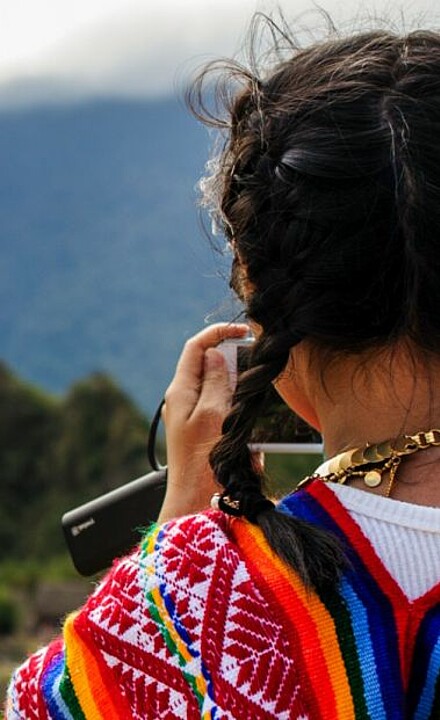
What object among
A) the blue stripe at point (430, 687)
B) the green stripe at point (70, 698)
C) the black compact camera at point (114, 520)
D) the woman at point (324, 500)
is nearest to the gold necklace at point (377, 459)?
the woman at point (324, 500)

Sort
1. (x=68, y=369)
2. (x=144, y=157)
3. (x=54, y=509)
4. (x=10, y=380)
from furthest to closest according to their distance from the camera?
(x=144, y=157)
(x=68, y=369)
(x=10, y=380)
(x=54, y=509)

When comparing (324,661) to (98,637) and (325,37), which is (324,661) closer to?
(98,637)

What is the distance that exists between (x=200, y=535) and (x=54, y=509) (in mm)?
6794

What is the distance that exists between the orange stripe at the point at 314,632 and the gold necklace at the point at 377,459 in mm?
82

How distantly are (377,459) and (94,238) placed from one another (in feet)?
52.0

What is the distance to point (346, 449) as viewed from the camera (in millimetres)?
889

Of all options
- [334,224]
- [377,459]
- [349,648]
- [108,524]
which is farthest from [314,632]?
[108,524]

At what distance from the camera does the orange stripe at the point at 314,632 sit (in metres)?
0.80

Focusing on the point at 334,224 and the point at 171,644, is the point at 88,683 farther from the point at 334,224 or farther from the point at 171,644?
the point at 334,224

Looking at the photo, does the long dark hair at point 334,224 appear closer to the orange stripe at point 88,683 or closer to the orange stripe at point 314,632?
the orange stripe at point 314,632

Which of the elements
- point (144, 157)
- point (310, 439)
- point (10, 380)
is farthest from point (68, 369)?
point (310, 439)

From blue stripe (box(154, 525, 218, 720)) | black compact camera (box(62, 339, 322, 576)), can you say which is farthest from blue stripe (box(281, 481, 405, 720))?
black compact camera (box(62, 339, 322, 576))

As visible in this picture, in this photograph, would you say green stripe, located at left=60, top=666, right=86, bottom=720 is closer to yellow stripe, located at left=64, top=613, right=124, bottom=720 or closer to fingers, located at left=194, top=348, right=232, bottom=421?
yellow stripe, located at left=64, top=613, right=124, bottom=720

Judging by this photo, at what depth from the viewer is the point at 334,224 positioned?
2.77 feet
